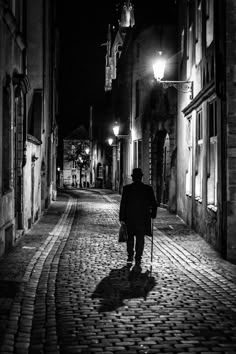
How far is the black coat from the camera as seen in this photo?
36.6ft

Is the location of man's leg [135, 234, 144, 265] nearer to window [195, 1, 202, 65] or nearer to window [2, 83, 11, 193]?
window [2, 83, 11, 193]

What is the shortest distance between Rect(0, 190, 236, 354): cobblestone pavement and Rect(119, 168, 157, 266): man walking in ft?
1.82

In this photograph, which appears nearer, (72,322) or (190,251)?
(72,322)

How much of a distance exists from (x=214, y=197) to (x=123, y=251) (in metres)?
2.96

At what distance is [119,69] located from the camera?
47.3 m

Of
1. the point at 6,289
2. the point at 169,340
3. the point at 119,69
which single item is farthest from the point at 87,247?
the point at 119,69

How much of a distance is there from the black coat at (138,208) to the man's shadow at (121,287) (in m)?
0.82

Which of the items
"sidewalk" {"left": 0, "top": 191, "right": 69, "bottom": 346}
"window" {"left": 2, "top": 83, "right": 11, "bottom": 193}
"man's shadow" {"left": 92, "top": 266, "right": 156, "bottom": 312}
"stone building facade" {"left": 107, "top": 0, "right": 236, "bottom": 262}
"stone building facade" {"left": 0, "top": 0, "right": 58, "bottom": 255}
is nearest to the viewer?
"sidewalk" {"left": 0, "top": 191, "right": 69, "bottom": 346}

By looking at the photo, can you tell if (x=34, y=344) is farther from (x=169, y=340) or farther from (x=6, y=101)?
(x=6, y=101)

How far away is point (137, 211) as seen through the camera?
36.6 ft

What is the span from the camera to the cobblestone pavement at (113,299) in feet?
20.0

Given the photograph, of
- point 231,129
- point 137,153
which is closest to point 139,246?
point 231,129

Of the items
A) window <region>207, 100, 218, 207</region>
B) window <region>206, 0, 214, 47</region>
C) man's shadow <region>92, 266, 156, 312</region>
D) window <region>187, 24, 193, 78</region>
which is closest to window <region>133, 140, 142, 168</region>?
window <region>187, 24, 193, 78</region>

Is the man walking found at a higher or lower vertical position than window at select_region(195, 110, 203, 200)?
lower
